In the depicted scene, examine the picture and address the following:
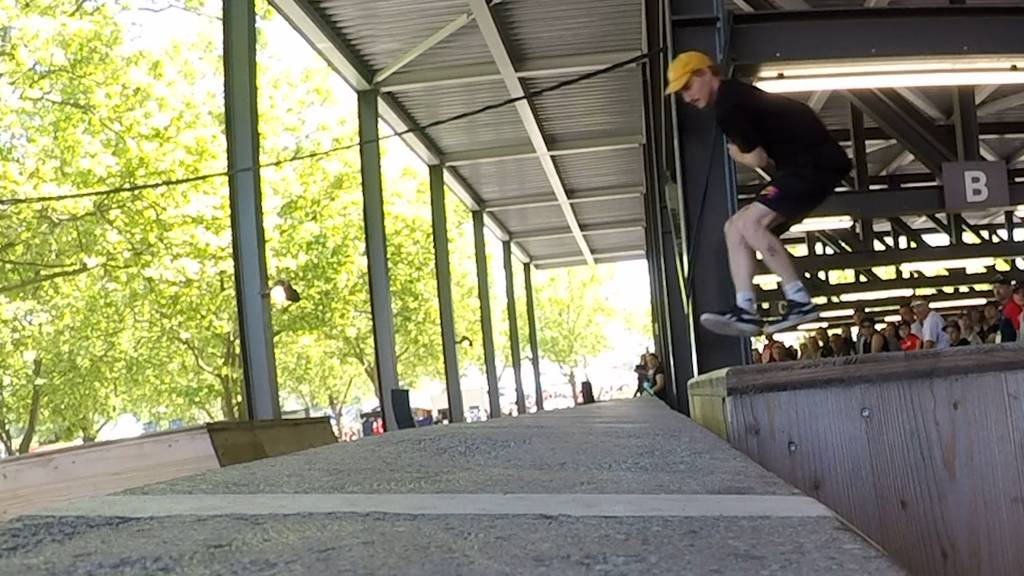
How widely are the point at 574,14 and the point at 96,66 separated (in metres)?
6.10

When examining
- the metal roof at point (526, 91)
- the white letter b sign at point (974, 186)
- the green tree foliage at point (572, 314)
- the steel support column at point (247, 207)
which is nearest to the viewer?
the white letter b sign at point (974, 186)

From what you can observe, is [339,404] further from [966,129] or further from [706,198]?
[706,198]

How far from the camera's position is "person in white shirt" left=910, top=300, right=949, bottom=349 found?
1005 centimetres

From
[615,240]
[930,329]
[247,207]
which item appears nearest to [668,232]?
[930,329]

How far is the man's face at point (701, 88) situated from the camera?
438cm

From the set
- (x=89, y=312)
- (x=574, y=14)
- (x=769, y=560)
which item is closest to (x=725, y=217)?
(x=769, y=560)

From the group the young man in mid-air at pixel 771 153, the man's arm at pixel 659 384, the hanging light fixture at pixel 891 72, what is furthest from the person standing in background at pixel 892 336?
the young man in mid-air at pixel 771 153

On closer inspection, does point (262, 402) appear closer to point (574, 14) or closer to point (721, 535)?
point (574, 14)

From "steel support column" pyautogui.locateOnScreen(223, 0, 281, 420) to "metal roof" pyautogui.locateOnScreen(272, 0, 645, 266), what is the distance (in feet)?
4.28

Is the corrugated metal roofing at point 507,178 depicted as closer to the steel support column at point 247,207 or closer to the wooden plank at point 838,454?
Answer: the steel support column at point 247,207

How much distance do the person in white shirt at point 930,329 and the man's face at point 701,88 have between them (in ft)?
21.8

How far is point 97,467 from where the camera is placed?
4.22 m

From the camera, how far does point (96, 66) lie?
1217cm

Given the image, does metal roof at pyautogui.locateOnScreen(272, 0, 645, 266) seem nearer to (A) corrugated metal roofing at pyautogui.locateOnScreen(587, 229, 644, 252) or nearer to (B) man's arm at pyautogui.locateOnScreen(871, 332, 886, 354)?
(A) corrugated metal roofing at pyautogui.locateOnScreen(587, 229, 644, 252)
